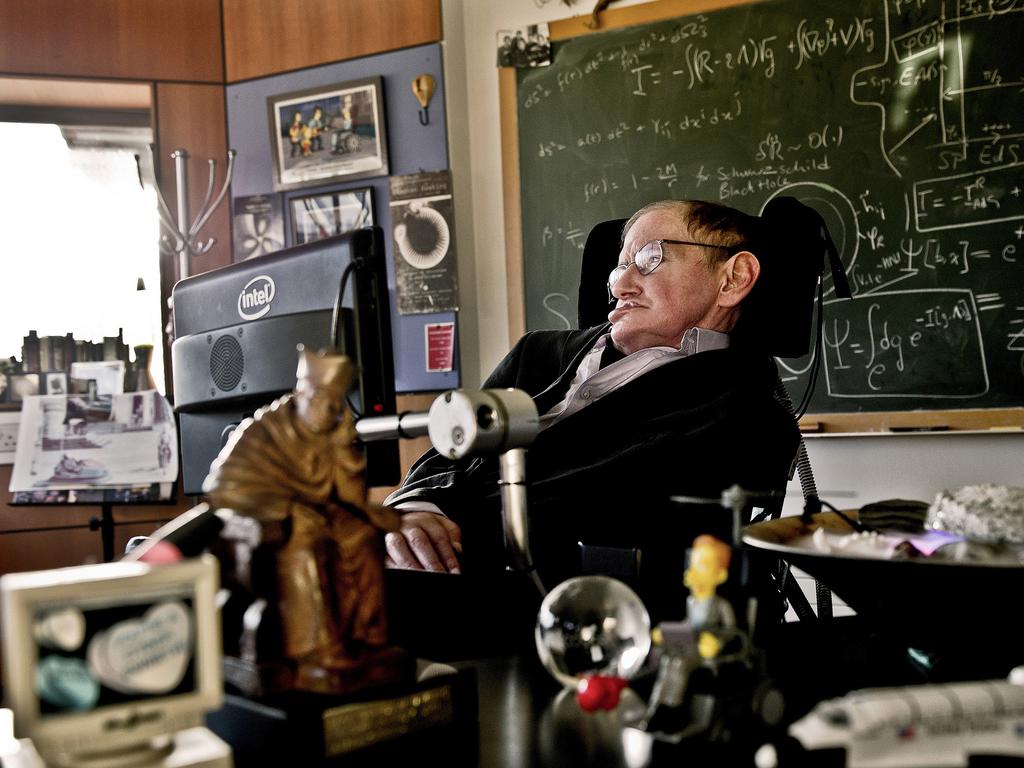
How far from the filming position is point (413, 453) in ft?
11.2

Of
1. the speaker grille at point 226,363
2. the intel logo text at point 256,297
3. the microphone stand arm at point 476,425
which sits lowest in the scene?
the microphone stand arm at point 476,425

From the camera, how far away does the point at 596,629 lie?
77 centimetres

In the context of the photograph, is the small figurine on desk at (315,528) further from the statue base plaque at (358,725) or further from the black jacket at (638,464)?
the black jacket at (638,464)

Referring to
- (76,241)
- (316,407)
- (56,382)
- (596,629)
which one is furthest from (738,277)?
(76,241)

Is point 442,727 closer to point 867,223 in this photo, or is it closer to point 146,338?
point 867,223

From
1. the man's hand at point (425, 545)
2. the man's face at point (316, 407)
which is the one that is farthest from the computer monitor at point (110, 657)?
the man's hand at point (425, 545)

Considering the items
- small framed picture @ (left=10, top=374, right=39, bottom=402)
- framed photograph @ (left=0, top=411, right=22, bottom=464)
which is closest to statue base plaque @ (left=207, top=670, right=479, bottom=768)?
framed photograph @ (left=0, top=411, right=22, bottom=464)

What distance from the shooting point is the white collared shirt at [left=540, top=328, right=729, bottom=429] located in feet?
6.22

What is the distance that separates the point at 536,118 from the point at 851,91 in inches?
41.5

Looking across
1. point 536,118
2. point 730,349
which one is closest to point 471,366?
point 536,118

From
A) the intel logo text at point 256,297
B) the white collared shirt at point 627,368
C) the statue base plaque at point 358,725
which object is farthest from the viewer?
the white collared shirt at point 627,368

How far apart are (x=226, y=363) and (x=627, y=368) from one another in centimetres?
87

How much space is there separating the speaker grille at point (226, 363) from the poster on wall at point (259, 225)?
2496 millimetres

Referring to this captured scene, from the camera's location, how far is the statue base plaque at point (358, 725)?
0.63 meters
